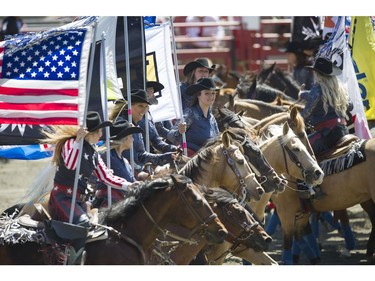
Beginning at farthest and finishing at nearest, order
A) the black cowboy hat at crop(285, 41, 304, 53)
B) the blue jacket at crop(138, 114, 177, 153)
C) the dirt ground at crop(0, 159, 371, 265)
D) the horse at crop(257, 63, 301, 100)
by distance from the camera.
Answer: the horse at crop(257, 63, 301, 100)
the black cowboy hat at crop(285, 41, 304, 53)
the dirt ground at crop(0, 159, 371, 265)
the blue jacket at crop(138, 114, 177, 153)

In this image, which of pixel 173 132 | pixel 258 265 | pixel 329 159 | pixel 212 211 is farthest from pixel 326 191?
pixel 212 211

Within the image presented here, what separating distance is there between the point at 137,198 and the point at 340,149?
189 inches

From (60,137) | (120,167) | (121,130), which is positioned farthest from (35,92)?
(120,167)

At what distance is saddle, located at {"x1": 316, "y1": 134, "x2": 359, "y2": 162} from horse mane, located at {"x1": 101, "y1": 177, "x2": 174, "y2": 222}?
4583 millimetres

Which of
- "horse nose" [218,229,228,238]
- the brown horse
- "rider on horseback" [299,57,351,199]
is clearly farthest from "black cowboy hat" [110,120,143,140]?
"rider on horseback" [299,57,351,199]

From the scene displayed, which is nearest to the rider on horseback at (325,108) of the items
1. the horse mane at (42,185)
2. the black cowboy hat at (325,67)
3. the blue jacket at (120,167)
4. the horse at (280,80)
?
the black cowboy hat at (325,67)

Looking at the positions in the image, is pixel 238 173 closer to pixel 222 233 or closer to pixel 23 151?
pixel 222 233

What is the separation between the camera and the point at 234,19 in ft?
87.7

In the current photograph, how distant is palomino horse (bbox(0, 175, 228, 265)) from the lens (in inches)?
318

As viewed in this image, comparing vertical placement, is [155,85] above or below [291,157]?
above

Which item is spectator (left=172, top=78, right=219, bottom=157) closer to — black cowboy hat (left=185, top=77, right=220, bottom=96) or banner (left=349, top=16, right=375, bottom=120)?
black cowboy hat (left=185, top=77, right=220, bottom=96)

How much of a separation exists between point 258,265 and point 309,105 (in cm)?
354

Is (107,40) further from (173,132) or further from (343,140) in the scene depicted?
(343,140)

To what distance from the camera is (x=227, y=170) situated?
9641 millimetres
